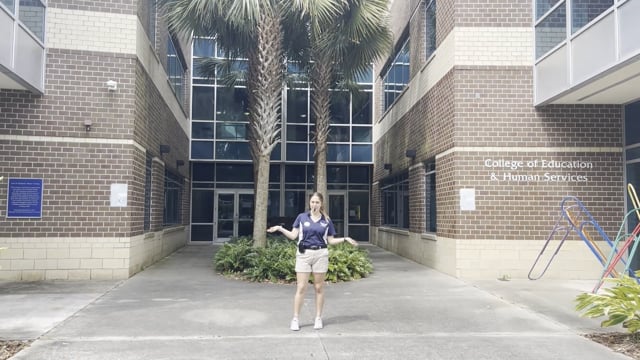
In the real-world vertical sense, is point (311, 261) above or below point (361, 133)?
below

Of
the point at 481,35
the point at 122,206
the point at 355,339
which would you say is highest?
the point at 481,35

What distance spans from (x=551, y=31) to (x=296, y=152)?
1315 centimetres

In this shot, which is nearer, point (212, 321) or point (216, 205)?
point (212, 321)

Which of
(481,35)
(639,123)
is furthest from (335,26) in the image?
(639,123)

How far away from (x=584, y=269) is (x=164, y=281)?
27.7 ft

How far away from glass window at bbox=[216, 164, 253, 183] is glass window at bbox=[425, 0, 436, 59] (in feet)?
34.6

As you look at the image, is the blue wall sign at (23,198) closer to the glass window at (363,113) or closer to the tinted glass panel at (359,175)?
the glass window at (363,113)

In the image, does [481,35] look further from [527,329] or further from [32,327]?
[32,327]

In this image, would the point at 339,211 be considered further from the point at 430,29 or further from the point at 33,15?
the point at 33,15

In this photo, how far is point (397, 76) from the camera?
1902 cm

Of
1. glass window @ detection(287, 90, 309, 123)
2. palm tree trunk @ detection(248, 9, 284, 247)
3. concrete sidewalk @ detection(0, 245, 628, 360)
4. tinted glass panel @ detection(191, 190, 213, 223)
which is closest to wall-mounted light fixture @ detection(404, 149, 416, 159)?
palm tree trunk @ detection(248, 9, 284, 247)

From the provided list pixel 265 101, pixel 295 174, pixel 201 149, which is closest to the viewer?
pixel 265 101

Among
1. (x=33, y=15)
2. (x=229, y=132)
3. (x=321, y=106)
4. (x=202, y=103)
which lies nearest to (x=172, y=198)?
(x=229, y=132)

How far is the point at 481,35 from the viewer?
11859 mm
